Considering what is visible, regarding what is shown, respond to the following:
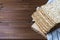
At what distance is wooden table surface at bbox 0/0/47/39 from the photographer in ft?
4.95

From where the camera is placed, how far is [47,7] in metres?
1.58

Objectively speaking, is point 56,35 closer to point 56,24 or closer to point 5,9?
point 56,24

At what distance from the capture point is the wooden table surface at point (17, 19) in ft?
4.95

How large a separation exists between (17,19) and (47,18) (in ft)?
1.13

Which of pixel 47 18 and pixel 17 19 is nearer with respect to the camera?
pixel 47 18

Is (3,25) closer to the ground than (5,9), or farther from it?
closer to the ground

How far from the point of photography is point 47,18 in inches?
58.9

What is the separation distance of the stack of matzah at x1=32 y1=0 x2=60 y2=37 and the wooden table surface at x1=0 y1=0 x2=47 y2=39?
6 cm

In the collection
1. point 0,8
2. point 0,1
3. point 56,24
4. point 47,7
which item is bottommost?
point 56,24

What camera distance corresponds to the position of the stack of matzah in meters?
1.44

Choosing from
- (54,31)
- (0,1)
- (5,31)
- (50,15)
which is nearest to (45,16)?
(50,15)

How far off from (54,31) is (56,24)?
68mm

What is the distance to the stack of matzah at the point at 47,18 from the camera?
1.44m

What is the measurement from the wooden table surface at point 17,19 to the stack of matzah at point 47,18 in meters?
0.06
